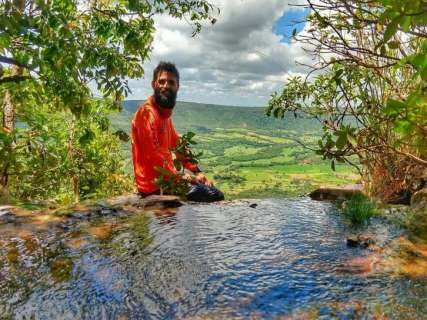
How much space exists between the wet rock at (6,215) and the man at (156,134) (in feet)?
9.09

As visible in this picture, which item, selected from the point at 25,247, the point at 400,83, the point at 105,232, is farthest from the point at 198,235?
the point at 400,83

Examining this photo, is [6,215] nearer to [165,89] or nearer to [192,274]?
[192,274]

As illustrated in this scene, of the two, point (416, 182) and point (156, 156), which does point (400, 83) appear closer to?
point (416, 182)

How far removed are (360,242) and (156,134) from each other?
4.96m

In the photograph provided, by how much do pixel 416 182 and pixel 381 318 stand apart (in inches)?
297

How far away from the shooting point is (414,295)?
3760 millimetres

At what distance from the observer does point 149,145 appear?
8.62 metres

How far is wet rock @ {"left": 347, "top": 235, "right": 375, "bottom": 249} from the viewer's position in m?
5.37

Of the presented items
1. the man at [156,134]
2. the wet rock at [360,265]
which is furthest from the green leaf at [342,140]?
the man at [156,134]

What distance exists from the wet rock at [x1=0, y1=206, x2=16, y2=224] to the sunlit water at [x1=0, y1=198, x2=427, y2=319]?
248mm

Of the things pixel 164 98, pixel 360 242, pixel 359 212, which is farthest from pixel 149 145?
pixel 360 242

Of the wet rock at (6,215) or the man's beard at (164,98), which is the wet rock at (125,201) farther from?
the man's beard at (164,98)

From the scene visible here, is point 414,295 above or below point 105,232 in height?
above

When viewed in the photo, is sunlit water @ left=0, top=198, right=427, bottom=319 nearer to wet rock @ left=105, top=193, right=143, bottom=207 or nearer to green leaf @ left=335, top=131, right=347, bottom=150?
wet rock @ left=105, top=193, right=143, bottom=207
